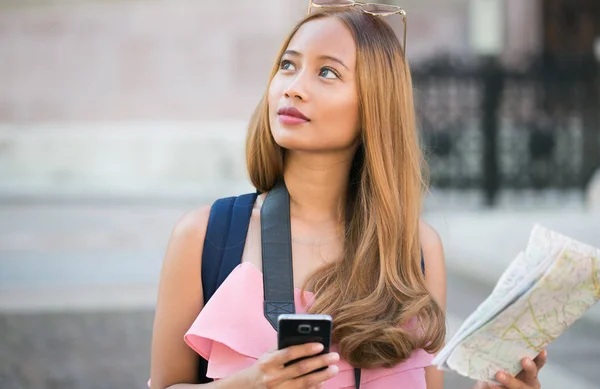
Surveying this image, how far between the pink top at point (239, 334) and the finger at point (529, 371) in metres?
0.30

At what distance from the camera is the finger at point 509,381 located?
2.37 meters

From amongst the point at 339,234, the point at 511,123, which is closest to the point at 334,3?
the point at 339,234

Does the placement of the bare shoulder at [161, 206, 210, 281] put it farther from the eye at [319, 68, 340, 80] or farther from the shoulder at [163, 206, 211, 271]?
the eye at [319, 68, 340, 80]

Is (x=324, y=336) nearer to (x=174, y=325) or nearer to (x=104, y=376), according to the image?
(x=174, y=325)

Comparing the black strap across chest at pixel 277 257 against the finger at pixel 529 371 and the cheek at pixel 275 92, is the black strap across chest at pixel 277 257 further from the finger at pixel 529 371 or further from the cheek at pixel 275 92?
the finger at pixel 529 371

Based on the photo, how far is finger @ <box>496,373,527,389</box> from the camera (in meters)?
2.37

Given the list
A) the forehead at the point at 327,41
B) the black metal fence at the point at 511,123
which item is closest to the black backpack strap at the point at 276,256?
the forehead at the point at 327,41

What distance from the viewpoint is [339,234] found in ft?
8.98

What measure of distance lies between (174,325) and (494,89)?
1301 cm

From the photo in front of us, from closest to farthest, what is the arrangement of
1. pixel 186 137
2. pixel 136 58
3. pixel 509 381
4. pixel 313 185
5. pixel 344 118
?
pixel 509 381 → pixel 344 118 → pixel 313 185 → pixel 186 137 → pixel 136 58

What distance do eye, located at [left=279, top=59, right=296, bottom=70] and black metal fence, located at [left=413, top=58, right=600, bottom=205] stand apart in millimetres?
12056

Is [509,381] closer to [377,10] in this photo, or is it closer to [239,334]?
[239,334]

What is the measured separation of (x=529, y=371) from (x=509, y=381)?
0.19 ft

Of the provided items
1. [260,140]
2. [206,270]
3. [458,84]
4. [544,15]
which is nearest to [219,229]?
[206,270]
